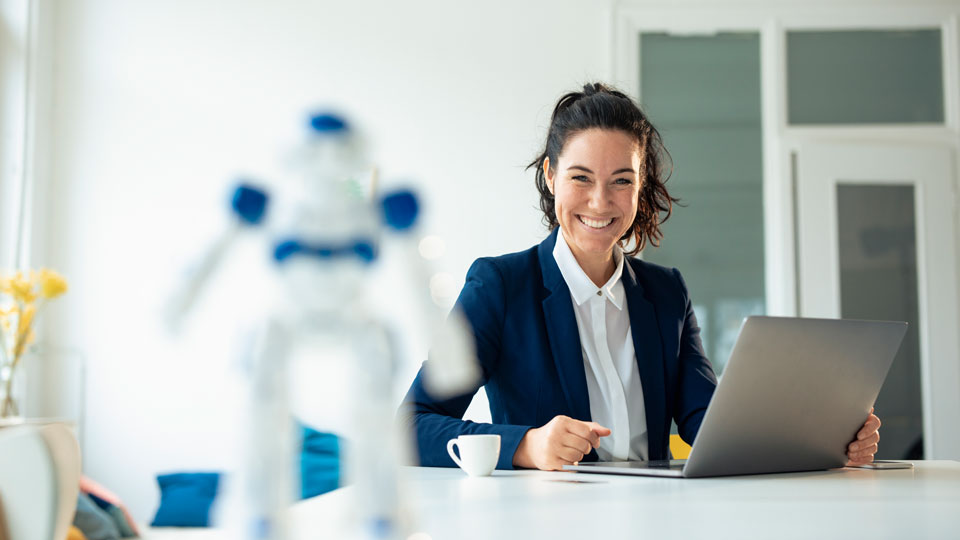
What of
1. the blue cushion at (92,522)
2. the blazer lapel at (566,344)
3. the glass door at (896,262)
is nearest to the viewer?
the blazer lapel at (566,344)

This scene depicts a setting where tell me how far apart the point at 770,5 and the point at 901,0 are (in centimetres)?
61

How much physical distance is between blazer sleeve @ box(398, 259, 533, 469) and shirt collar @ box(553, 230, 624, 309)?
0.44 ft

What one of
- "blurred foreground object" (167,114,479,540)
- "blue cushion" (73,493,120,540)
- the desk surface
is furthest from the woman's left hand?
"blue cushion" (73,493,120,540)

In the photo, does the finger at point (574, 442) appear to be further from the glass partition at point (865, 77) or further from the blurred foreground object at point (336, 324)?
the glass partition at point (865, 77)

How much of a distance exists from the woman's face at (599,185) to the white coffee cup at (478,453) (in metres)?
0.60

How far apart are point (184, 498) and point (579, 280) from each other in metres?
2.65

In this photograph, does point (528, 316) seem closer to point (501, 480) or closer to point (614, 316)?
point (614, 316)

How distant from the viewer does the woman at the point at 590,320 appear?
1.63 m

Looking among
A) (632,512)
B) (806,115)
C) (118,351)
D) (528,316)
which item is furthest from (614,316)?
(118,351)

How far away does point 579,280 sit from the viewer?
1.70 metres

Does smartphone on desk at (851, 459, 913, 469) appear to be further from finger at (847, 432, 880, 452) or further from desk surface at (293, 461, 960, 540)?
desk surface at (293, 461, 960, 540)

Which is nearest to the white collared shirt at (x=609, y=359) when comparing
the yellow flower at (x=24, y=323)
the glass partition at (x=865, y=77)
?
the yellow flower at (x=24, y=323)

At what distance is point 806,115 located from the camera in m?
4.32

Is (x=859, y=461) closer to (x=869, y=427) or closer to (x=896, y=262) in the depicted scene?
(x=869, y=427)
